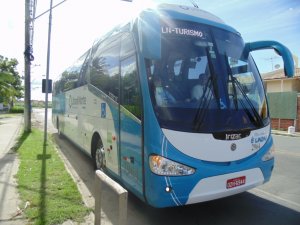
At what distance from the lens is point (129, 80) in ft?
16.2

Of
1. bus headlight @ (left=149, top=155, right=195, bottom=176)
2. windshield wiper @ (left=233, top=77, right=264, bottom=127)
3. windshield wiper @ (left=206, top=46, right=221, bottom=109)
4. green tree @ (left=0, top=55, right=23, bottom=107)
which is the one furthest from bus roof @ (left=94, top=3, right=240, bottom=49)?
green tree @ (left=0, top=55, right=23, bottom=107)

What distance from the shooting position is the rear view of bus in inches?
165

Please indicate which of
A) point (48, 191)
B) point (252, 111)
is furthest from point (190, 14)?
point (48, 191)

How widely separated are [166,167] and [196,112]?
87 centimetres

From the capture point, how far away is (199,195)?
4316 mm

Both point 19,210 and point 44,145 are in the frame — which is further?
point 44,145

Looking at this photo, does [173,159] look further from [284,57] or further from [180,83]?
[284,57]

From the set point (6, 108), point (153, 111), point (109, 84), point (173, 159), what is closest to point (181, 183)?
point (173, 159)

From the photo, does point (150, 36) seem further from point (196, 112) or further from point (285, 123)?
point (285, 123)

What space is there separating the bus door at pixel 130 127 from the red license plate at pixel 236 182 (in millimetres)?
1252

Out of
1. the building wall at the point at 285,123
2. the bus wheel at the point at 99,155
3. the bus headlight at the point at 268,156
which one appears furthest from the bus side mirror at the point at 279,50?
the building wall at the point at 285,123

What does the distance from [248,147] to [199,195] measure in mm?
1128

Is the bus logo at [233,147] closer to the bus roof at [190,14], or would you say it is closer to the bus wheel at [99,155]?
the bus roof at [190,14]

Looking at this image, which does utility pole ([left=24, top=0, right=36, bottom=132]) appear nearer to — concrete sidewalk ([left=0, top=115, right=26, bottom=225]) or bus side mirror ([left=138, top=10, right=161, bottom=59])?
concrete sidewalk ([left=0, top=115, right=26, bottom=225])
